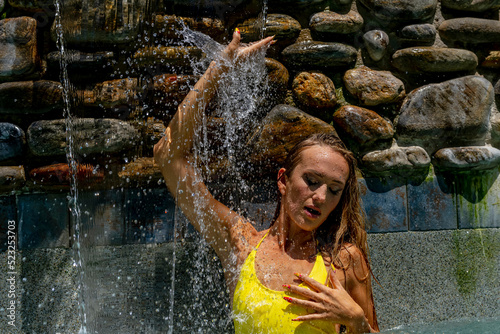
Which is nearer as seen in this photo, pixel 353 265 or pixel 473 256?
pixel 353 265

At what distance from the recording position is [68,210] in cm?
218

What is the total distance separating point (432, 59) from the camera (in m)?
2.46

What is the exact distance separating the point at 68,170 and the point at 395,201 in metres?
1.67

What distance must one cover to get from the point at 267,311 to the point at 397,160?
1.10 metres

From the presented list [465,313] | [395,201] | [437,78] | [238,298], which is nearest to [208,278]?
[238,298]

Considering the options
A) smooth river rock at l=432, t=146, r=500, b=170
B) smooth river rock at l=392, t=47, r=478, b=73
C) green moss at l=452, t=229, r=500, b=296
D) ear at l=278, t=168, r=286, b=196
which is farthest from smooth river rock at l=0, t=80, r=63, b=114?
green moss at l=452, t=229, r=500, b=296

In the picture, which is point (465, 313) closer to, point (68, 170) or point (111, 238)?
point (111, 238)

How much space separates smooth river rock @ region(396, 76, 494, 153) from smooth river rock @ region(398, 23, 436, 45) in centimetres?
26

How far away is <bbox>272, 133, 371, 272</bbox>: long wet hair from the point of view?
2.00 meters

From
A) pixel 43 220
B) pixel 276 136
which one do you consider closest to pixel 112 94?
pixel 43 220

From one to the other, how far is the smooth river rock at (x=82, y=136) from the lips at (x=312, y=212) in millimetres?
908

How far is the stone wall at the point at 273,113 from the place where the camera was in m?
2.14

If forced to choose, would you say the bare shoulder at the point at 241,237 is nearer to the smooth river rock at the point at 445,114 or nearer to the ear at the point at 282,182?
the ear at the point at 282,182

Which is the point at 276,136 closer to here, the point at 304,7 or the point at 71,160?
the point at 304,7
